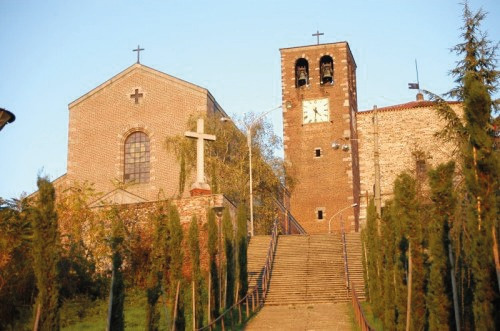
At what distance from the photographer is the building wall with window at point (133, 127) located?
37812 millimetres

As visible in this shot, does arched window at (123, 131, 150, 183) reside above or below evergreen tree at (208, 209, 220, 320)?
above

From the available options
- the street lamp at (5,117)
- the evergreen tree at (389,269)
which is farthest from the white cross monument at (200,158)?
the street lamp at (5,117)

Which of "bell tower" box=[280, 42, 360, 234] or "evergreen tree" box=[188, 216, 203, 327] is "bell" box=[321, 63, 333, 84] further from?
"evergreen tree" box=[188, 216, 203, 327]

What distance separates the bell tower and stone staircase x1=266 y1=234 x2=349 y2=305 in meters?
16.2

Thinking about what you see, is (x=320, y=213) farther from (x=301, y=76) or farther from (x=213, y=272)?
(x=213, y=272)

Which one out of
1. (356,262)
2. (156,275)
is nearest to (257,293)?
(356,262)

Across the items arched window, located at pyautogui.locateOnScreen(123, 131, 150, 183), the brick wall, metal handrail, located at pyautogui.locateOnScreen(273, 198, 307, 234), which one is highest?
arched window, located at pyautogui.locateOnScreen(123, 131, 150, 183)

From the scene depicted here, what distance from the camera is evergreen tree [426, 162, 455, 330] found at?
13828mm

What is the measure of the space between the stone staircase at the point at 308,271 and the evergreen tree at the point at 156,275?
22.0ft

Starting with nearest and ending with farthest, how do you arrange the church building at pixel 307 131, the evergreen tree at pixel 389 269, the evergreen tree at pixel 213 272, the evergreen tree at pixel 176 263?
the evergreen tree at pixel 389 269, the evergreen tree at pixel 176 263, the evergreen tree at pixel 213 272, the church building at pixel 307 131

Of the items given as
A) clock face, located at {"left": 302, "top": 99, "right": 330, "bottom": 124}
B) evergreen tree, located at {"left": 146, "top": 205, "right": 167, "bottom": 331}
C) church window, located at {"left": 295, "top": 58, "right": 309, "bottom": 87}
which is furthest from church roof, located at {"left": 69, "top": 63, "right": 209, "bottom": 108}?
Result: evergreen tree, located at {"left": 146, "top": 205, "right": 167, "bottom": 331}

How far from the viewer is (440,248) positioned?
14094 millimetres

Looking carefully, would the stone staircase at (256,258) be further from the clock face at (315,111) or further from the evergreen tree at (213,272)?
the clock face at (315,111)

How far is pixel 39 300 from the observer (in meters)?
13.6
